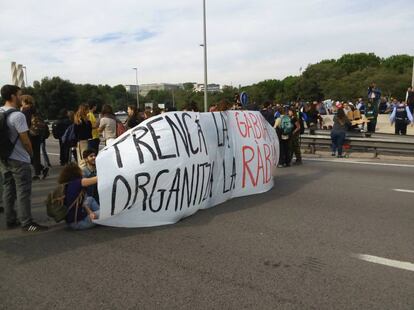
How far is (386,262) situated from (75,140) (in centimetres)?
759

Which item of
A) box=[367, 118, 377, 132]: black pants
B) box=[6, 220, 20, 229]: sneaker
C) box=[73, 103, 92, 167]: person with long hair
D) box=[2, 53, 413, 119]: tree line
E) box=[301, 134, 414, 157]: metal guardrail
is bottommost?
box=[6, 220, 20, 229]: sneaker

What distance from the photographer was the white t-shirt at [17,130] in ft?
16.8

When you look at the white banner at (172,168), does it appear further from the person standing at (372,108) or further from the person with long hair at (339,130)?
the person standing at (372,108)

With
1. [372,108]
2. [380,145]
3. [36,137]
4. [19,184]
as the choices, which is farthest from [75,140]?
[372,108]

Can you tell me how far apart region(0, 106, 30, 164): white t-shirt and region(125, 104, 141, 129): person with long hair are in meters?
4.72

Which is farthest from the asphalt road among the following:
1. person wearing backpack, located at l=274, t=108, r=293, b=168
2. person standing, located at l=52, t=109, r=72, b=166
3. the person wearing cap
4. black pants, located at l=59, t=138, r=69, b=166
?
person standing, located at l=52, t=109, r=72, b=166

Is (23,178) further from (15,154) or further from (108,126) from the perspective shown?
(108,126)

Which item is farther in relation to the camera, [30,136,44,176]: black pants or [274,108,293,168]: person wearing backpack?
[274,108,293,168]: person wearing backpack

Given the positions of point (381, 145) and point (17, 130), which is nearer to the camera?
point (17, 130)

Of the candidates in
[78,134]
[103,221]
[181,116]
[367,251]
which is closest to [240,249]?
[367,251]

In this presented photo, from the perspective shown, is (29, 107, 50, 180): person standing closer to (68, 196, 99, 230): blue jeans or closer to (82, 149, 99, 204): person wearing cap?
(82, 149, 99, 204): person wearing cap

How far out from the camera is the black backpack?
511 cm

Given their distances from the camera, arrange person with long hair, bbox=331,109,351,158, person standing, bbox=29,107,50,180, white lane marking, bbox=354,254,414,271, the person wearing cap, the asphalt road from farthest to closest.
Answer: person with long hair, bbox=331,109,351,158, person standing, bbox=29,107,50,180, the person wearing cap, white lane marking, bbox=354,254,414,271, the asphalt road

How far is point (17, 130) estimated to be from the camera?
514 cm
